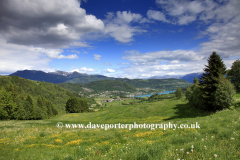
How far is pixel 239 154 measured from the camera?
4227mm

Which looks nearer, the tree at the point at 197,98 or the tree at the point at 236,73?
the tree at the point at 197,98

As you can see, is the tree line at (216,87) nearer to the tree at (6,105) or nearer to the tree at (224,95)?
the tree at (224,95)

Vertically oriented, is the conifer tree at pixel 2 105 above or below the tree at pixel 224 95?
below

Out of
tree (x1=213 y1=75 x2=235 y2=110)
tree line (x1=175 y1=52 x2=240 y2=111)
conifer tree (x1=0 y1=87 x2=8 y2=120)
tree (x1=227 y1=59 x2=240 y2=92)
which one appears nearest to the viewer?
tree (x1=213 y1=75 x2=235 y2=110)

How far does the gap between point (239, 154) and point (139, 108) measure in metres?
41.7

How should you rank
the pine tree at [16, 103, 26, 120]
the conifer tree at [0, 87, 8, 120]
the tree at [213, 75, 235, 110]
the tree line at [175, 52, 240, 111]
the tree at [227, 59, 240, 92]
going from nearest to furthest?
the tree at [213, 75, 235, 110] < the tree line at [175, 52, 240, 111] < the conifer tree at [0, 87, 8, 120] < the pine tree at [16, 103, 26, 120] < the tree at [227, 59, 240, 92]

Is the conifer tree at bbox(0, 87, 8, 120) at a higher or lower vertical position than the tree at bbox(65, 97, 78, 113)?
higher

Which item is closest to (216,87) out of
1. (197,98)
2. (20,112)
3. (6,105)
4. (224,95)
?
(224,95)

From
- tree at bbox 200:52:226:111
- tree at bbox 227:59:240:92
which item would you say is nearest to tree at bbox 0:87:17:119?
tree at bbox 200:52:226:111

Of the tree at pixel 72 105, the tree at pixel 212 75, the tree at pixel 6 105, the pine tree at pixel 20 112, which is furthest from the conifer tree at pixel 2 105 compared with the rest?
the tree at pixel 212 75

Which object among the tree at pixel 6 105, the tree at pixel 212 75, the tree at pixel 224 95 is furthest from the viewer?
the tree at pixel 6 105

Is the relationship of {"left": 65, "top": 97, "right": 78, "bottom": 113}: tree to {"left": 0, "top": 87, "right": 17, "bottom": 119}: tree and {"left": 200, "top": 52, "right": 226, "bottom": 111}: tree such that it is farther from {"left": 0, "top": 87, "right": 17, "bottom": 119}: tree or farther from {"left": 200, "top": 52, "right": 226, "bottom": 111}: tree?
{"left": 200, "top": 52, "right": 226, "bottom": 111}: tree

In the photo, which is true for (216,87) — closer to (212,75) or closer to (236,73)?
(212,75)

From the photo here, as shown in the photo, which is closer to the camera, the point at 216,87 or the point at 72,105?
the point at 216,87
